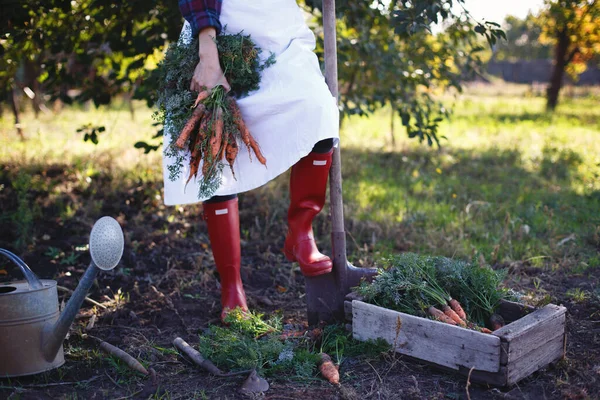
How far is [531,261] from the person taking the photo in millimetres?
3836

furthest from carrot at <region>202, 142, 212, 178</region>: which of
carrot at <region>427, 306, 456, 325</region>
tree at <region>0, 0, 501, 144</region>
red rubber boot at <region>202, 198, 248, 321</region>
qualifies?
tree at <region>0, 0, 501, 144</region>

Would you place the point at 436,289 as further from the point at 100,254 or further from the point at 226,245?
the point at 100,254

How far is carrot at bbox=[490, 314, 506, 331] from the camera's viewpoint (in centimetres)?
256

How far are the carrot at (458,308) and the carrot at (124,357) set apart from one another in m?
1.29

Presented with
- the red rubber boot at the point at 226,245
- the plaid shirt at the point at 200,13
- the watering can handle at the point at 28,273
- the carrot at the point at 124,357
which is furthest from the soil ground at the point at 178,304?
the plaid shirt at the point at 200,13

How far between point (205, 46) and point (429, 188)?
3293 mm

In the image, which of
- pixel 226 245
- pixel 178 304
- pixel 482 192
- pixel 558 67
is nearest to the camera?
pixel 226 245

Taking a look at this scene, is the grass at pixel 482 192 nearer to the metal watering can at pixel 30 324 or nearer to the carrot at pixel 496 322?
the carrot at pixel 496 322

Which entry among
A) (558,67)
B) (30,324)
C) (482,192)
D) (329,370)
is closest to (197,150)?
(30,324)

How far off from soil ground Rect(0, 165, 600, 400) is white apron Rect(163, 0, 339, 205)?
2.46ft

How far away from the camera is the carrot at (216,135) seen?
2.59 meters

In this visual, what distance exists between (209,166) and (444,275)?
1133 millimetres

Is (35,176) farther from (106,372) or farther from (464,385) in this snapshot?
(464,385)

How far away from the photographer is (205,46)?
8.82 ft
